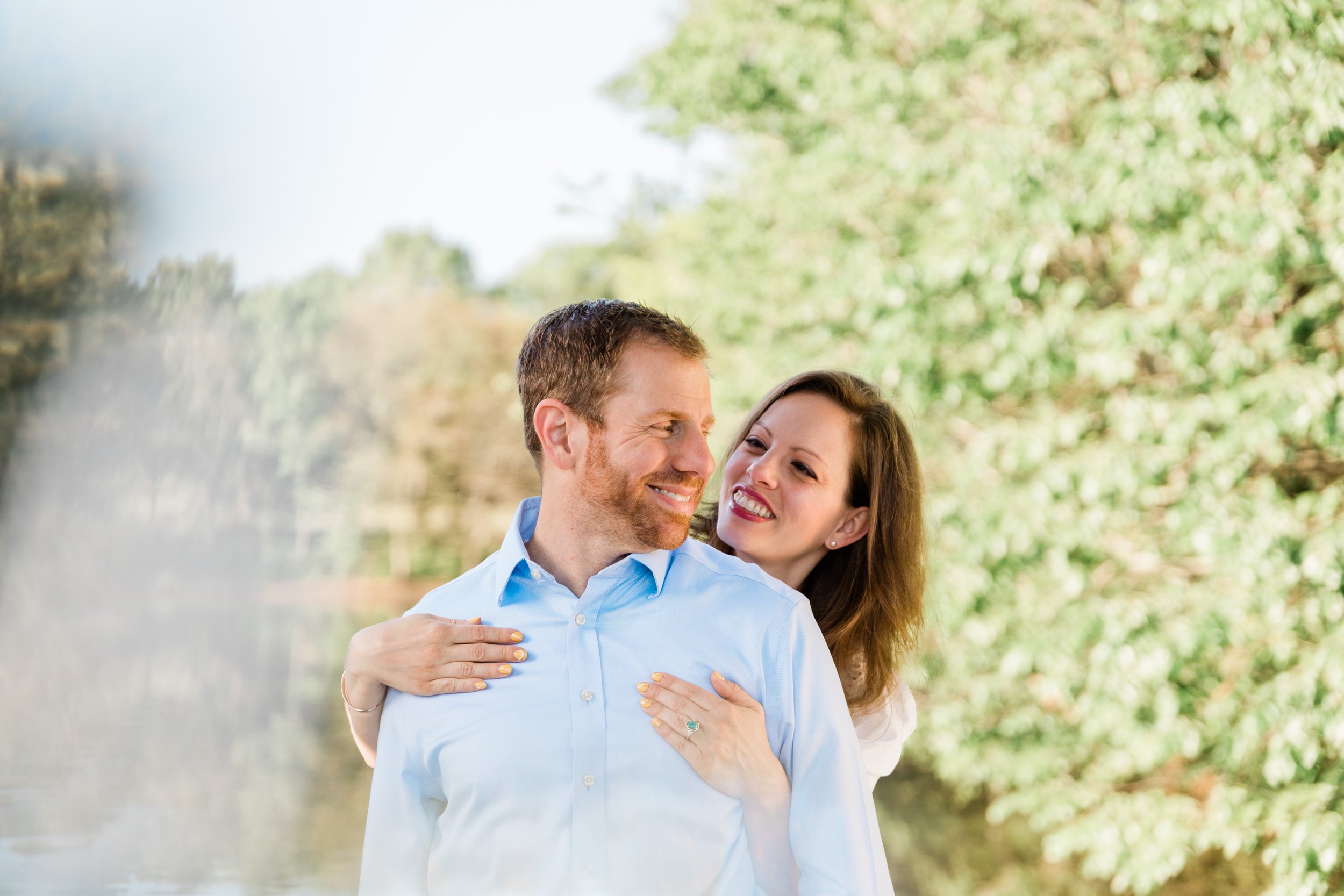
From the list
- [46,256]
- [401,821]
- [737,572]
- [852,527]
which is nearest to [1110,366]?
[852,527]

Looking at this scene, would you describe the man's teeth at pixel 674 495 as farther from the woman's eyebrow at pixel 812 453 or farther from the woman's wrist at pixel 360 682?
the woman's eyebrow at pixel 812 453

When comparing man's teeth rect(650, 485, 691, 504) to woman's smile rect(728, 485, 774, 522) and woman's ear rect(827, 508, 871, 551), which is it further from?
woman's ear rect(827, 508, 871, 551)

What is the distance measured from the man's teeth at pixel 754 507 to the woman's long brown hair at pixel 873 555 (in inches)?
3.6

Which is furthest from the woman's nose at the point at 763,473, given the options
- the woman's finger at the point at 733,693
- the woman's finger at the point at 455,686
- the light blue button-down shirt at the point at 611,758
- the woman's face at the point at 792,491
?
the woman's finger at the point at 455,686

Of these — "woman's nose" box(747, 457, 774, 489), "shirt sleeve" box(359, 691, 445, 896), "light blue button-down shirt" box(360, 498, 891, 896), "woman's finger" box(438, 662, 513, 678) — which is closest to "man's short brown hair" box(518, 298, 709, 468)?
"light blue button-down shirt" box(360, 498, 891, 896)

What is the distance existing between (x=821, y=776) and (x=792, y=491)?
72cm

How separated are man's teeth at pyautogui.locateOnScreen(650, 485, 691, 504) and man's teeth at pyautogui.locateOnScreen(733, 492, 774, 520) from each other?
1.96 feet

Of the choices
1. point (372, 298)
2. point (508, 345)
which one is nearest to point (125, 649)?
point (372, 298)

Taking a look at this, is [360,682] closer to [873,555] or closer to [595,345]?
[595,345]

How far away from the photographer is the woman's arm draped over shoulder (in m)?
1.37

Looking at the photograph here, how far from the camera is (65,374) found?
4.84m

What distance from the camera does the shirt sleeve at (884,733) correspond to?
187cm

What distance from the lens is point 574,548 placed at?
1457 mm

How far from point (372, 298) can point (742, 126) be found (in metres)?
7.41
